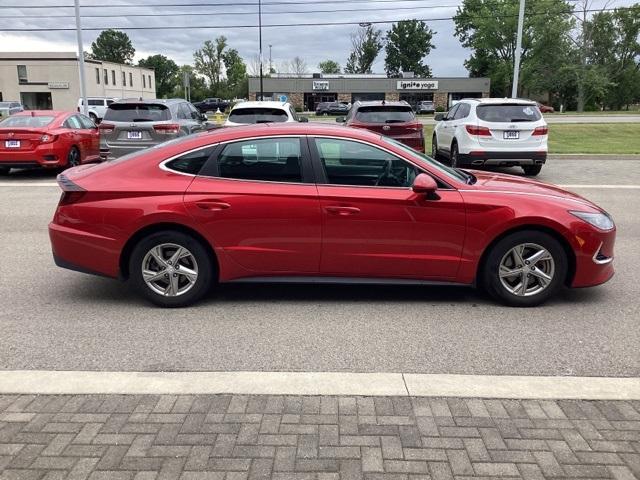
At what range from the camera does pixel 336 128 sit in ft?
17.2

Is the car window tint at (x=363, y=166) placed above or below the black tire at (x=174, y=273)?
above

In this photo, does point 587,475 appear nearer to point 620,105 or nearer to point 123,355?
point 123,355

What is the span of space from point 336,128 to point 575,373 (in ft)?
9.13

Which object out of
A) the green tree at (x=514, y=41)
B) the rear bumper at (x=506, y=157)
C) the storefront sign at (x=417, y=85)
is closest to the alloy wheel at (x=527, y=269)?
the rear bumper at (x=506, y=157)

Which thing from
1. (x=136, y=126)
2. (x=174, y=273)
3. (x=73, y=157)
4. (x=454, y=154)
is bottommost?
(x=174, y=273)

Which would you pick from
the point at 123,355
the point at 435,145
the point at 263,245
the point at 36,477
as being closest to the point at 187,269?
the point at 263,245

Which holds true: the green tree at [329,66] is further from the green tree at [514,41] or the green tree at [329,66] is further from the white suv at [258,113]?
the white suv at [258,113]

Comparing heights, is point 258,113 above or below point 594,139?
above

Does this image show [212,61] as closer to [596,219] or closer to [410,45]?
[410,45]

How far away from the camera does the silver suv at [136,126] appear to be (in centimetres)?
1287

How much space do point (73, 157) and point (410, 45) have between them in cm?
10753

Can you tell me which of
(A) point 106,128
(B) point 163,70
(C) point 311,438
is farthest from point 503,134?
(B) point 163,70

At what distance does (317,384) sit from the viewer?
11.9 ft

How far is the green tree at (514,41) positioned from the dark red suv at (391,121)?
51.2 metres
